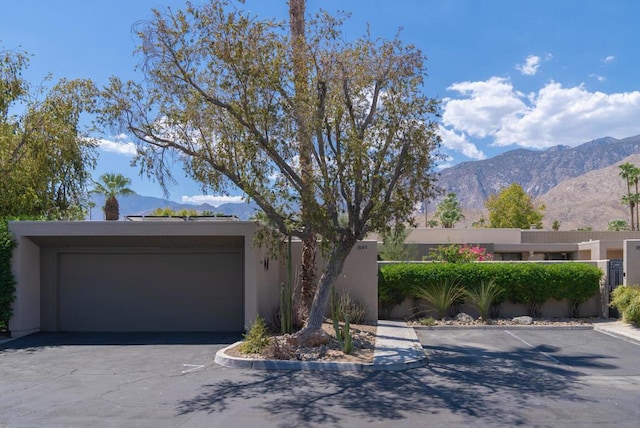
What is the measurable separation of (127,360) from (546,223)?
144803 mm

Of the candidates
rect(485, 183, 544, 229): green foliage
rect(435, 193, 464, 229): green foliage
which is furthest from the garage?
rect(485, 183, 544, 229): green foliage

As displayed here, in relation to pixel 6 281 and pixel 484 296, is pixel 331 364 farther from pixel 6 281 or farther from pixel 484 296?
pixel 6 281

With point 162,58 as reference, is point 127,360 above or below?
below

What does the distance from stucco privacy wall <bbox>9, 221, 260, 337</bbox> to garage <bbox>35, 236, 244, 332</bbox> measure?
2.59 ft

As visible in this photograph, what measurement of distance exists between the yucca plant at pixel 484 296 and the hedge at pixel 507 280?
14cm

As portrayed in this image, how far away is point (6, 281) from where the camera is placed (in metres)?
15.5

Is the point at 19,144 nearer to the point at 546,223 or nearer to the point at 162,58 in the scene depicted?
the point at 162,58

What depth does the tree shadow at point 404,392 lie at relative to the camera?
341 inches

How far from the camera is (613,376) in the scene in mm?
11094

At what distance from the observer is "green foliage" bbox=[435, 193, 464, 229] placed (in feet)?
227

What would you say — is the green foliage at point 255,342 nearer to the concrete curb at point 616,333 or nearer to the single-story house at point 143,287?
the single-story house at point 143,287

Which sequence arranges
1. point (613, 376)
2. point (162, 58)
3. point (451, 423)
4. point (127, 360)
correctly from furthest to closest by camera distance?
1. point (162, 58)
2. point (127, 360)
3. point (613, 376)
4. point (451, 423)

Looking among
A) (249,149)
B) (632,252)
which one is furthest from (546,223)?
(249,149)

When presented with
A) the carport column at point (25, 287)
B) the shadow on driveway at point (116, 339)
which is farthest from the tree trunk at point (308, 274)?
the carport column at point (25, 287)
